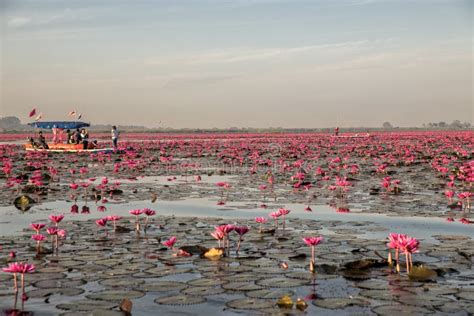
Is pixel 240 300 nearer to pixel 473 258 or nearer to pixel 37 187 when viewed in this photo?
pixel 473 258

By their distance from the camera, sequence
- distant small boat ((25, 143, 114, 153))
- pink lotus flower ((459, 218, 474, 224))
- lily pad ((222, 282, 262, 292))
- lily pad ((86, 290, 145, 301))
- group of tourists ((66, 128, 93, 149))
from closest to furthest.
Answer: lily pad ((86, 290, 145, 301)) < lily pad ((222, 282, 262, 292)) < pink lotus flower ((459, 218, 474, 224)) < distant small boat ((25, 143, 114, 153)) < group of tourists ((66, 128, 93, 149))

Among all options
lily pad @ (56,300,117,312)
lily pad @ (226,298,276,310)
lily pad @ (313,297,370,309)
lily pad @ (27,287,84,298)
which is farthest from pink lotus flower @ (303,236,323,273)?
lily pad @ (27,287,84,298)

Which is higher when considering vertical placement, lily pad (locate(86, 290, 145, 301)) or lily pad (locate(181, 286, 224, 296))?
lily pad (locate(86, 290, 145, 301))

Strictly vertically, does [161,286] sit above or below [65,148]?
below

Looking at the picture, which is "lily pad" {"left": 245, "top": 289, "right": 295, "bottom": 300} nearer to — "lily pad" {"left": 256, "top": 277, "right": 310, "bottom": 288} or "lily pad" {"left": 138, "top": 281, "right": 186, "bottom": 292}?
"lily pad" {"left": 256, "top": 277, "right": 310, "bottom": 288}

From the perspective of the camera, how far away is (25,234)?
8227mm

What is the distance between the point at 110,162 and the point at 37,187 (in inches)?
465

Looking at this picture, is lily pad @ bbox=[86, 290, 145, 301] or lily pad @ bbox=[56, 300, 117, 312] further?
lily pad @ bbox=[86, 290, 145, 301]

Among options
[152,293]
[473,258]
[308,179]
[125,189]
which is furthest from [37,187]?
[473,258]

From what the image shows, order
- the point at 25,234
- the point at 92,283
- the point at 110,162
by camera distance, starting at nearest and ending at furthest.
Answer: the point at 92,283 → the point at 25,234 → the point at 110,162

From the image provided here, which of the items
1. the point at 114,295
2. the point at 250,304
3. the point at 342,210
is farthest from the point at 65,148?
the point at 250,304

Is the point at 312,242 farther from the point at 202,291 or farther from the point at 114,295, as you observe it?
the point at 114,295

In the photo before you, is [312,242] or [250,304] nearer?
[250,304]

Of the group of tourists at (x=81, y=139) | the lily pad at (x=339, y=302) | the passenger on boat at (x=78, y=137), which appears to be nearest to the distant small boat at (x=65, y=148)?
the group of tourists at (x=81, y=139)
